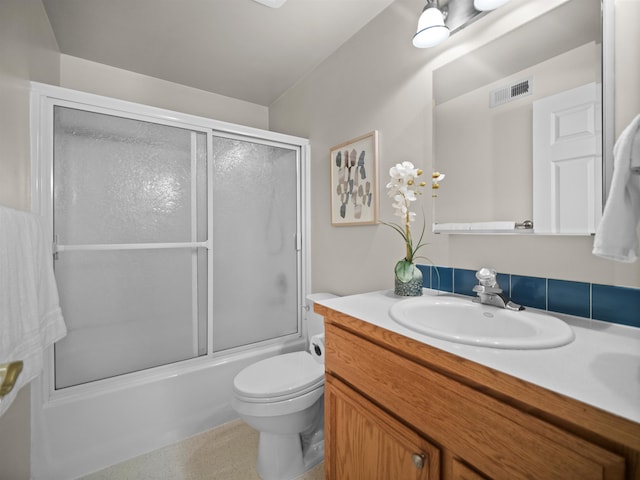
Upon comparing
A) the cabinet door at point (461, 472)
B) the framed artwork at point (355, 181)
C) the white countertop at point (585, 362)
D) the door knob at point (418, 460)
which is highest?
the framed artwork at point (355, 181)

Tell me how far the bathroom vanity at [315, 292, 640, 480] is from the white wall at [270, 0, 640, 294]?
0.92 ft

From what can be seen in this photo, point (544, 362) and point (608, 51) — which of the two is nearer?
point (544, 362)

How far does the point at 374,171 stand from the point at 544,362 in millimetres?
1239

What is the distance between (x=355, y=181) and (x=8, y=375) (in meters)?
1.64

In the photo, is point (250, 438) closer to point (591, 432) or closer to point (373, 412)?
point (373, 412)

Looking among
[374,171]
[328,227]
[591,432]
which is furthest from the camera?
[328,227]

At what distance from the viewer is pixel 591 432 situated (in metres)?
0.49

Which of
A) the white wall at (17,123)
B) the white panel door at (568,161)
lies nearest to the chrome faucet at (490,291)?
the white panel door at (568,161)

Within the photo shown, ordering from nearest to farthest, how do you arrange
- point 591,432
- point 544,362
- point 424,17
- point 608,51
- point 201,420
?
1. point 591,432
2. point 544,362
3. point 608,51
4. point 424,17
5. point 201,420

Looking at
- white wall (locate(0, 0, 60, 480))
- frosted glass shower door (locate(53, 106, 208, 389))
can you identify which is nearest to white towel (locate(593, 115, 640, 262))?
white wall (locate(0, 0, 60, 480))

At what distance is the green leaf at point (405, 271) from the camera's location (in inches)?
49.5

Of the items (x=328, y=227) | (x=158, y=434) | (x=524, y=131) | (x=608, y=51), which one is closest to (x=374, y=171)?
(x=328, y=227)

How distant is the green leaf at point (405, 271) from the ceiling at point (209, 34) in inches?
53.9

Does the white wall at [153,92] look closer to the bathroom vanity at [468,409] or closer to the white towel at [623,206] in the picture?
the bathroom vanity at [468,409]
